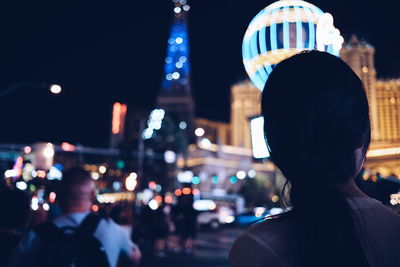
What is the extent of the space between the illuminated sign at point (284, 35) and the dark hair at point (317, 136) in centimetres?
424

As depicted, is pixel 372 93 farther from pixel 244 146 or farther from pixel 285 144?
pixel 244 146

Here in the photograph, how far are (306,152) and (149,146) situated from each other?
4692 cm

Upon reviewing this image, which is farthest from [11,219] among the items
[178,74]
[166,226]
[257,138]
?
[178,74]

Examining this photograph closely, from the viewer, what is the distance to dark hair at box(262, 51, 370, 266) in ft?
3.63

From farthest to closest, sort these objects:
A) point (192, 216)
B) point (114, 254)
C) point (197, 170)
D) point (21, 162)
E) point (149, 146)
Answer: point (197, 170), point (149, 146), point (192, 216), point (21, 162), point (114, 254)

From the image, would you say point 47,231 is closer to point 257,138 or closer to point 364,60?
point 257,138

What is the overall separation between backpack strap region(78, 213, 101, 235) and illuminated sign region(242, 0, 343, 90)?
10.6ft

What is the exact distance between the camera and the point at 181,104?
9844 cm

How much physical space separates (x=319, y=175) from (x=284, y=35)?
200 inches

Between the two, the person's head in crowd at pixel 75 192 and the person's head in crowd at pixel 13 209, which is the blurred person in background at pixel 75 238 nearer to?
the person's head in crowd at pixel 75 192

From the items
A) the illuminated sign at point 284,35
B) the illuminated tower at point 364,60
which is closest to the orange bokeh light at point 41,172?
the illuminated sign at point 284,35

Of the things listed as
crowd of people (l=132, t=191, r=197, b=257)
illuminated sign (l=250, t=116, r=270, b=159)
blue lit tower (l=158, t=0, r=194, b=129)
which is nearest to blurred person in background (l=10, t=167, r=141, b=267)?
illuminated sign (l=250, t=116, r=270, b=159)

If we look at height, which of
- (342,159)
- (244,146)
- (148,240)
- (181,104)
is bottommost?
(148,240)

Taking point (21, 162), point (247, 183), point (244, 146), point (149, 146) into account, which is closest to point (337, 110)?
point (21, 162)
